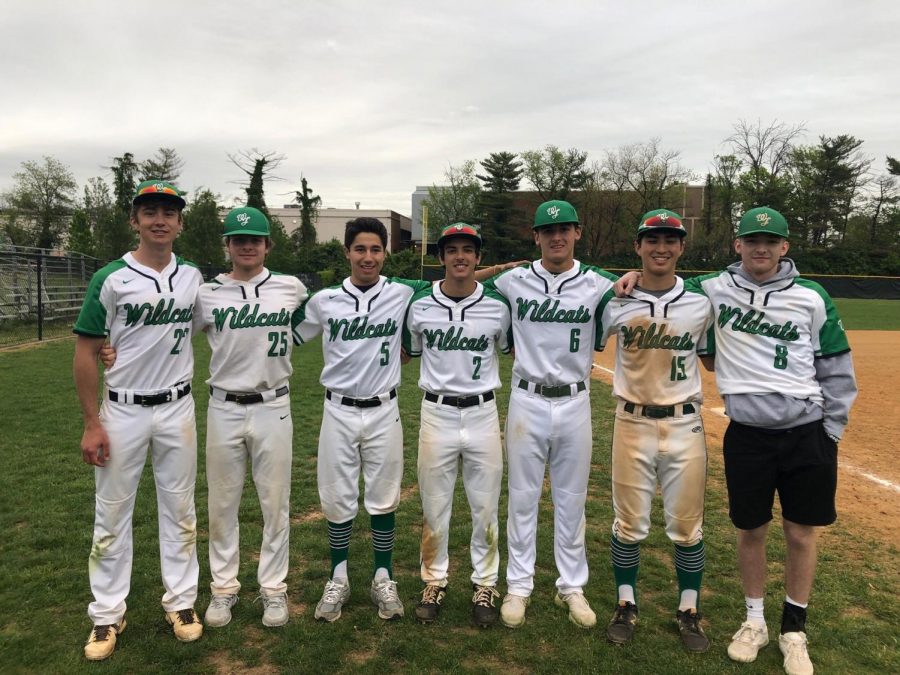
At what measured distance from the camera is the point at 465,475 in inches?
133

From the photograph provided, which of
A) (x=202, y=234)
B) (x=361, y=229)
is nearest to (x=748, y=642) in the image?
(x=361, y=229)

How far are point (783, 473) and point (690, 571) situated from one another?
29.4 inches

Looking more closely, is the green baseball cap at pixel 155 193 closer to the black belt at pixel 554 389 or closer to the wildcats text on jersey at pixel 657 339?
the black belt at pixel 554 389

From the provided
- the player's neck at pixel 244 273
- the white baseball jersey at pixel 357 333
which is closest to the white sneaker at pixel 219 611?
the white baseball jersey at pixel 357 333

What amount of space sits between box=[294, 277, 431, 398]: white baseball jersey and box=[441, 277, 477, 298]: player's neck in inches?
11.4

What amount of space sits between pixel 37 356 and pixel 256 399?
1130 cm

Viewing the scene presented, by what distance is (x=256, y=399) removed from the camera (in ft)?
10.5

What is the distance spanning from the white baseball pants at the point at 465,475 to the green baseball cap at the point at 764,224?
1671 millimetres

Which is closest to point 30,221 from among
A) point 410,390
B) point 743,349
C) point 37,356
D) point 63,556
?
point 37,356

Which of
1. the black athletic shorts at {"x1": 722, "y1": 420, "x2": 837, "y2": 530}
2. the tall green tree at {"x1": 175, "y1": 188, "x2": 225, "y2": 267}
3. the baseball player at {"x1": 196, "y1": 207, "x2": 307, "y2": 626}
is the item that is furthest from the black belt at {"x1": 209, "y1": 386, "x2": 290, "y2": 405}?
the tall green tree at {"x1": 175, "y1": 188, "x2": 225, "y2": 267}

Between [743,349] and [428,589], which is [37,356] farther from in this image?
[743,349]

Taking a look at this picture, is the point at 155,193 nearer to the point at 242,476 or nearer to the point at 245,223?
the point at 245,223

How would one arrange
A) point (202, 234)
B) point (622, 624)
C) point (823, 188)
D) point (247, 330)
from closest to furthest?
point (622, 624), point (247, 330), point (202, 234), point (823, 188)

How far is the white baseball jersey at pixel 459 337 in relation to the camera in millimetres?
3309
